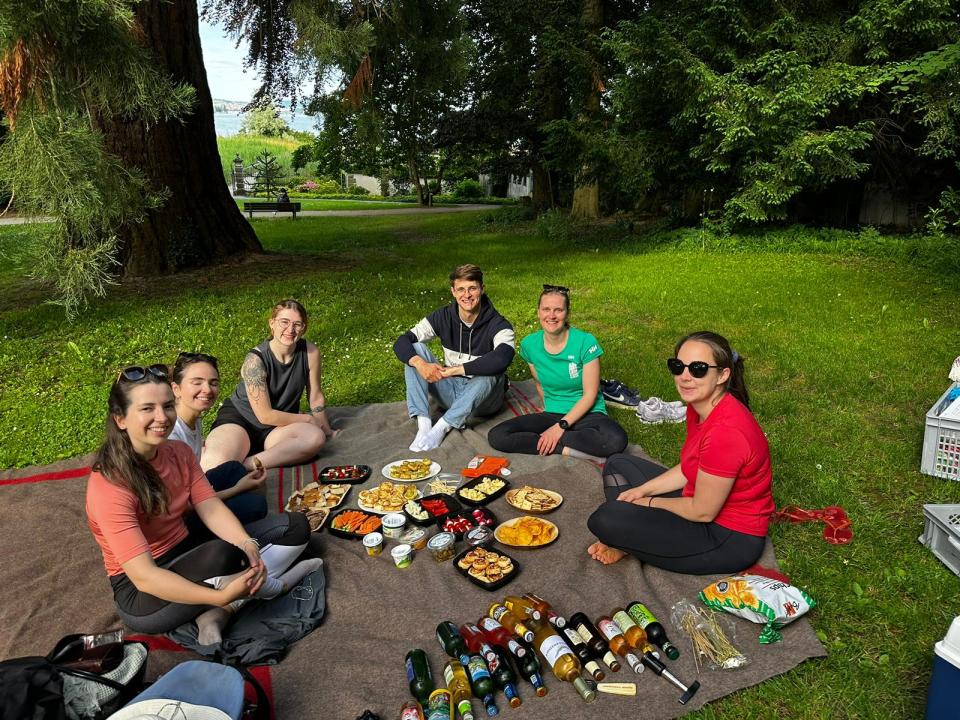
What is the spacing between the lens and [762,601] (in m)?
3.05

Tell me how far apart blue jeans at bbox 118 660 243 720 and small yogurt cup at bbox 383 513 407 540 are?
155 cm

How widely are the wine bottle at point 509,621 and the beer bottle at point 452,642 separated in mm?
204

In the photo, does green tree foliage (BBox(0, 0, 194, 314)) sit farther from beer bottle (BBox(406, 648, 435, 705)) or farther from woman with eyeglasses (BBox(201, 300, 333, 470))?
beer bottle (BBox(406, 648, 435, 705))

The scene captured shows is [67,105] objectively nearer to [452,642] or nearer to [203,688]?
[203,688]

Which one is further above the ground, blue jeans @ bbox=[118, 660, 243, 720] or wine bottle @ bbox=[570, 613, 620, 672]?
blue jeans @ bbox=[118, 660, 243, 720]

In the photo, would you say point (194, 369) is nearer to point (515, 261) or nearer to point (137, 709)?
point (137, 709)

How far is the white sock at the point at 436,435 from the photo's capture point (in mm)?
5258

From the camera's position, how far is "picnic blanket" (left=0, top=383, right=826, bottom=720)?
2.82 meters

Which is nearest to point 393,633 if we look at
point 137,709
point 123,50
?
point 137,709

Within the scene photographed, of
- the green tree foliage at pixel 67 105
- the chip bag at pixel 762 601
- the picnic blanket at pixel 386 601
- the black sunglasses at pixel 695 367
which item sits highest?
the green tree foliage at pixel 67 105

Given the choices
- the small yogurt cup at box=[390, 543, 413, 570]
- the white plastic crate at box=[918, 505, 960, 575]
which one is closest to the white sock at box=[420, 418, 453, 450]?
the small yogurt cup at box=[390, 543, 413, 570]

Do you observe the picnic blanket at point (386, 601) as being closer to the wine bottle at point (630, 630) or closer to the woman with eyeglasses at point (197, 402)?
the wine bottle at point (630, 630)

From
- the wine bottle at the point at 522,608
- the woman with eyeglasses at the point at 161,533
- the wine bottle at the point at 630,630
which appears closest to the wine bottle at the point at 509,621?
the wine bottle at the point at 522,608

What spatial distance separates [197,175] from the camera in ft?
39.2
